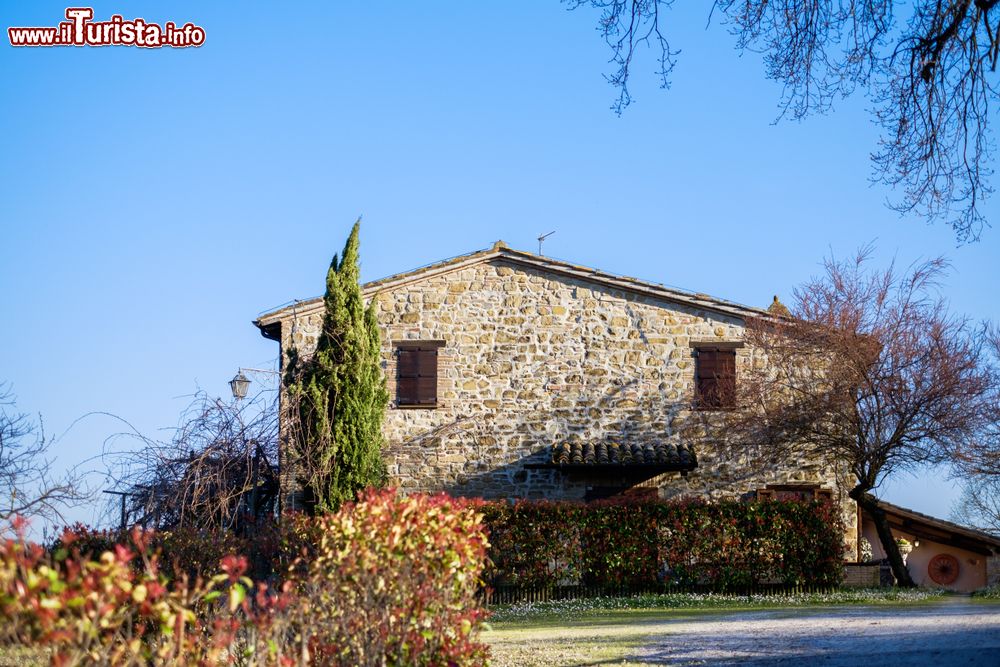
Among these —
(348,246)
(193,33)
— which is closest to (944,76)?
(193,33)

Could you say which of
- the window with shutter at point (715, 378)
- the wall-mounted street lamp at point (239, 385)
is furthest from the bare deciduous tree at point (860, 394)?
the wall-mounted street lamp at point (239, 385)

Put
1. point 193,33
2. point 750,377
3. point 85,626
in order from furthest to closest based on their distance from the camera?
point 750,377, point 193,33, point 85,626

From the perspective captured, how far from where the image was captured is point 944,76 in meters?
8.63

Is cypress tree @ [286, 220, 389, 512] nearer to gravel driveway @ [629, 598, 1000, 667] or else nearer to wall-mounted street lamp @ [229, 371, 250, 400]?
wall-mounted street lamp @ [229, 371, 250, 400]

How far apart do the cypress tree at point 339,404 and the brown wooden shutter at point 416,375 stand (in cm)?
244

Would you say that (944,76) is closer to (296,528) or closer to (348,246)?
(296,528)

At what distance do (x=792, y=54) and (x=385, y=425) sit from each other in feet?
45.3

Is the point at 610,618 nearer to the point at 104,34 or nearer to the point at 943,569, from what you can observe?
the point at 104,34

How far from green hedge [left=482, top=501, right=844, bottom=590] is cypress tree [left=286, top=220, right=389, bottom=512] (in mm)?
2399

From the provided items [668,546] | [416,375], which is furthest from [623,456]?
[416,375]

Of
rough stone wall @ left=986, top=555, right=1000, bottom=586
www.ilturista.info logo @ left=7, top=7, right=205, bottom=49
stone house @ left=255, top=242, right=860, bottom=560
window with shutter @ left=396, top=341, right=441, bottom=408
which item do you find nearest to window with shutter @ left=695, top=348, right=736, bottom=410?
stone house @ left=255, top=242, right=860, bottom=560

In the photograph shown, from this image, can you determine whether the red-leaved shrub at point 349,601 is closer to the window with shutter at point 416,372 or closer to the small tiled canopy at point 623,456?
the small tiled canopy at point 623,456

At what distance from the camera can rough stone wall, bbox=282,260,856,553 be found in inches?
822

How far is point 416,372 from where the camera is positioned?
21.2 metres
